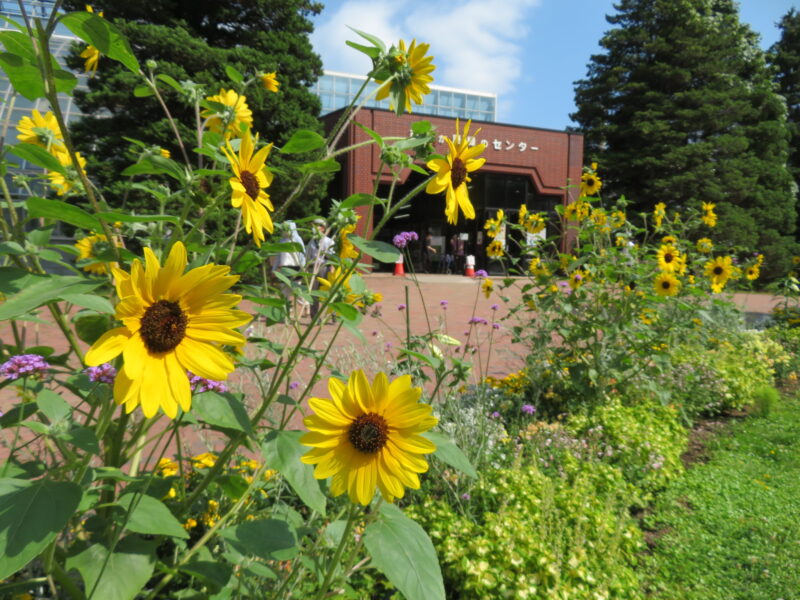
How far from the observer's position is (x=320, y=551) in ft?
4.04

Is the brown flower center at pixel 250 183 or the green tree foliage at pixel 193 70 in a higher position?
the green tree foliage at pixel 193 70

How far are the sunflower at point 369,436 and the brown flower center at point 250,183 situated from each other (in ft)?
1.14

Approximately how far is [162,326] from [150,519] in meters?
0.32

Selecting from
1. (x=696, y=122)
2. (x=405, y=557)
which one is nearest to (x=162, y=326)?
(x=405, y=557)

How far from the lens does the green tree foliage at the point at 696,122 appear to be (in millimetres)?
20969

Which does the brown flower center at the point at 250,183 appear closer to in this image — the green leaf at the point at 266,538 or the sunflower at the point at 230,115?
the sunflower at the point at 230,115

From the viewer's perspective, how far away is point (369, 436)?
0.88 meters

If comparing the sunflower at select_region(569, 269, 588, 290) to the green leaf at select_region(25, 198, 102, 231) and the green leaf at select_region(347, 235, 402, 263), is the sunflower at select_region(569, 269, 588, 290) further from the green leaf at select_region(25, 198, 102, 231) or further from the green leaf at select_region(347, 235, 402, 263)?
the green leaf at select_region(25, 198, 102, 231)

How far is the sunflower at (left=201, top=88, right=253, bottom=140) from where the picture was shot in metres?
1.09

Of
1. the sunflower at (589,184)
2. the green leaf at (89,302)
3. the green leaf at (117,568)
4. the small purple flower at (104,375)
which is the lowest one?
the green leaf at (117,568)

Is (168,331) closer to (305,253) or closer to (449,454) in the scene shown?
(449,454)

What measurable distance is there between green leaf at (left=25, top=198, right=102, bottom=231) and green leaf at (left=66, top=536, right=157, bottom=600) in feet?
1.61

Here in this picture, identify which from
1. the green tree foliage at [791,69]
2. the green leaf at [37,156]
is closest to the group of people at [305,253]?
the green leaf at [37,156]

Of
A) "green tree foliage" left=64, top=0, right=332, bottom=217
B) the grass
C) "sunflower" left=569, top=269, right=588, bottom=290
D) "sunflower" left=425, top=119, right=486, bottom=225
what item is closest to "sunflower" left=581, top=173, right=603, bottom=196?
"sunflower" left=569, top=269, right=588, bottom=290
